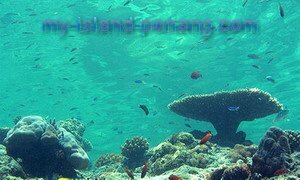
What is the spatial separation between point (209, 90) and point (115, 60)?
498 inches

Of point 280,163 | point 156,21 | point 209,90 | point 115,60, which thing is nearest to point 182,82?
point 209,90

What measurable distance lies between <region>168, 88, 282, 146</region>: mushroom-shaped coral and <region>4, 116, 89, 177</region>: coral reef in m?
6.19

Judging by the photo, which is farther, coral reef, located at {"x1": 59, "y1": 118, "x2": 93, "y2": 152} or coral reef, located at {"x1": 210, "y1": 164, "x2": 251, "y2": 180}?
coral reef, located at {"x1": 59, "y1": 118, "x2": 93, "y2": 152}

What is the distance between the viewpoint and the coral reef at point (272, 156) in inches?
226

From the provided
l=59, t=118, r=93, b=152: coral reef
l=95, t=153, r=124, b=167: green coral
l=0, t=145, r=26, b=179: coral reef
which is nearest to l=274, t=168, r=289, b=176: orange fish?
l=0, t=145, r=26, b=179: coral reef

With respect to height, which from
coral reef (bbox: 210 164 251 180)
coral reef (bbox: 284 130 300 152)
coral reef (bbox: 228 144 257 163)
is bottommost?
coral reef (bbox: 228 144 257 163)

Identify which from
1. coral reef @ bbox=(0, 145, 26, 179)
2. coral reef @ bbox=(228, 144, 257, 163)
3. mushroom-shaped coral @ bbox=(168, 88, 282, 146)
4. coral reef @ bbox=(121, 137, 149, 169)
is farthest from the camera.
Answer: coral reef @ bbox=(121, 137, 149, 169)

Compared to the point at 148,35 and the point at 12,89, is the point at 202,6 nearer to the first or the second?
the point at 148,35

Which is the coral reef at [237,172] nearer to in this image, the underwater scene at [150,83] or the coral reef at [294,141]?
the underwater scene at [150,83]

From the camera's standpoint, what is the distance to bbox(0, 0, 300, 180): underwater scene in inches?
350

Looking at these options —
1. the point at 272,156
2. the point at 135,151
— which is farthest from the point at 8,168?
the point at 135,151

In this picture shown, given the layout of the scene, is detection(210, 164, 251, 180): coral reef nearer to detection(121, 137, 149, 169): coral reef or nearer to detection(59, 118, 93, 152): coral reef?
detection(121, 137, 149, 169): coral reef

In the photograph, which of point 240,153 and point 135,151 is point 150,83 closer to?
point 135,151

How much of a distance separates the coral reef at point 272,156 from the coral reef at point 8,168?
5765 mm
